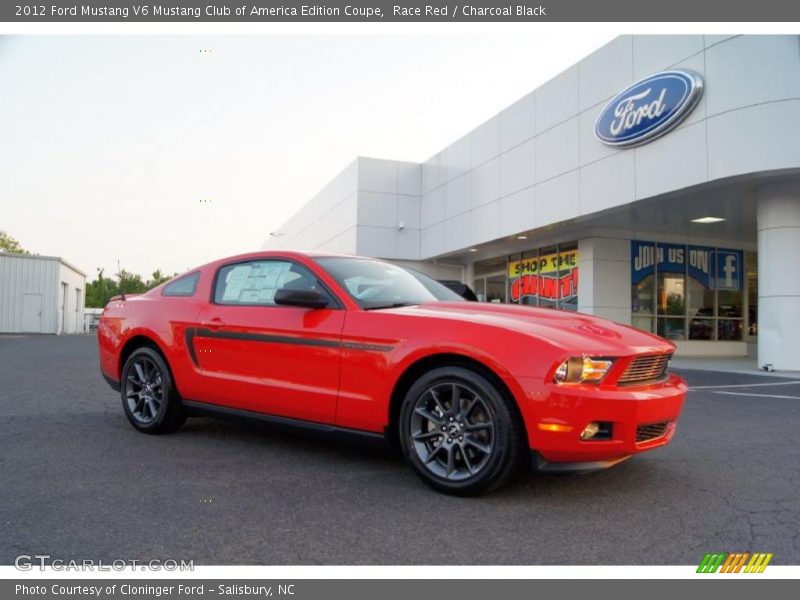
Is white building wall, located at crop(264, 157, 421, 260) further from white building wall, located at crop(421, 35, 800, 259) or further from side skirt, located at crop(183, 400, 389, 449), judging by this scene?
side skirt, located at crop(183, 400, 389, 449)

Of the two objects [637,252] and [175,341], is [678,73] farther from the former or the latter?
[175,341]

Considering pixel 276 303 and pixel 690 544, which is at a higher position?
pixel 276 303

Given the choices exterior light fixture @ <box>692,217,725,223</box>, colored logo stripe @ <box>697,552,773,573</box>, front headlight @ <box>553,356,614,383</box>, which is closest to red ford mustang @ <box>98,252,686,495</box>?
front headlight @ <box>553,356,614,383</box>

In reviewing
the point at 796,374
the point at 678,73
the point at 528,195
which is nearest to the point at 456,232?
the point at 528,195

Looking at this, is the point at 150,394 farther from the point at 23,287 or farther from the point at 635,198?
the point at 23,287

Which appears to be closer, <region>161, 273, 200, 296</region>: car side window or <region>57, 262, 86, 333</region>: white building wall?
<region>161, 273, 200, 296</region>: car side window

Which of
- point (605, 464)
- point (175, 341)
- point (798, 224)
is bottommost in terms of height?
point (605, 464)

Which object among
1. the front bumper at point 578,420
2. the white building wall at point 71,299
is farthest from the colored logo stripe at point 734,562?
the white building wall at point 71,299

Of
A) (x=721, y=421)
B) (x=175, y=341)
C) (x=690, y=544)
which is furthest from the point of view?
(x=721, y=421)

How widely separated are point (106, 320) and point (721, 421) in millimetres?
5928

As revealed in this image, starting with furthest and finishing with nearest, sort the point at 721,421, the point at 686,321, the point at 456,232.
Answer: the point at 456,232, the point at 686,321, the point at 721,421

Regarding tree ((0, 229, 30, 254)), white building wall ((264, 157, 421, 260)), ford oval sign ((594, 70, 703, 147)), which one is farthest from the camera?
tree ((0, 229, 30, 254))

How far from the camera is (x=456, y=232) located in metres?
21.7

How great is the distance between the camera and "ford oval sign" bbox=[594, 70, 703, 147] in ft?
39.8
